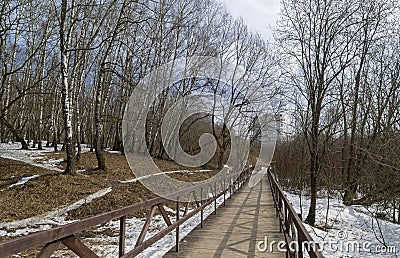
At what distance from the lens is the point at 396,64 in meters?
13.6

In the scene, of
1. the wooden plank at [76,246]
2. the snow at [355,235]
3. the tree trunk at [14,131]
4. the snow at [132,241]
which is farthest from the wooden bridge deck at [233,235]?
the tree trunk at [14,131]

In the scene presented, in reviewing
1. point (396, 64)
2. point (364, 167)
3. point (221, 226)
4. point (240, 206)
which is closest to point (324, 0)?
point (396, 64)

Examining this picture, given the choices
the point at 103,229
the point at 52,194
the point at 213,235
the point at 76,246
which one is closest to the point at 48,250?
the point at 76,246

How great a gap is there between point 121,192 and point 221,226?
444 cm

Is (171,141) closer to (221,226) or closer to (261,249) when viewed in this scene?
(221,226)

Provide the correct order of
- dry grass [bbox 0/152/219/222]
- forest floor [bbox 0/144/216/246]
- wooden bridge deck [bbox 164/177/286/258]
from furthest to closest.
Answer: dry grass [bbox 0/152/219/222], forest floor [bbox 0/144/216/246], wooden bridge deck [bbox 164/177/286/258]

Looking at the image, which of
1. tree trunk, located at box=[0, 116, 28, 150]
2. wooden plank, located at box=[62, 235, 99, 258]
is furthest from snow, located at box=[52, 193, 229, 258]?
tree trunk, located at box=[0, 116, 28, 150]

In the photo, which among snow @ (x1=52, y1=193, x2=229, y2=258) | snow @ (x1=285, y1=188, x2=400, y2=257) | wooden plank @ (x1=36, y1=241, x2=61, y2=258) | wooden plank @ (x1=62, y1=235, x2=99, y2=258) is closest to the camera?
wooden plank @ (x1=36, y1=241, x2=61, y2=258)

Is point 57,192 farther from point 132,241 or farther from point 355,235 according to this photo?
point 355,235

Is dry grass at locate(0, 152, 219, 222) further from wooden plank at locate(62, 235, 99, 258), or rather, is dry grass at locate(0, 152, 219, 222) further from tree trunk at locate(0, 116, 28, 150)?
wooden plank at locate(62, 235, 99, 258)

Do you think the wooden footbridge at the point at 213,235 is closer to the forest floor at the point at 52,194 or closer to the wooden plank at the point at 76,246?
the wooden plank at the point at 76,246

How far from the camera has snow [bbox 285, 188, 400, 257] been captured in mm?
9188

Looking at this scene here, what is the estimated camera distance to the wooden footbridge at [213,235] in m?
2.50

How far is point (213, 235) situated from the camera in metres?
6.99
